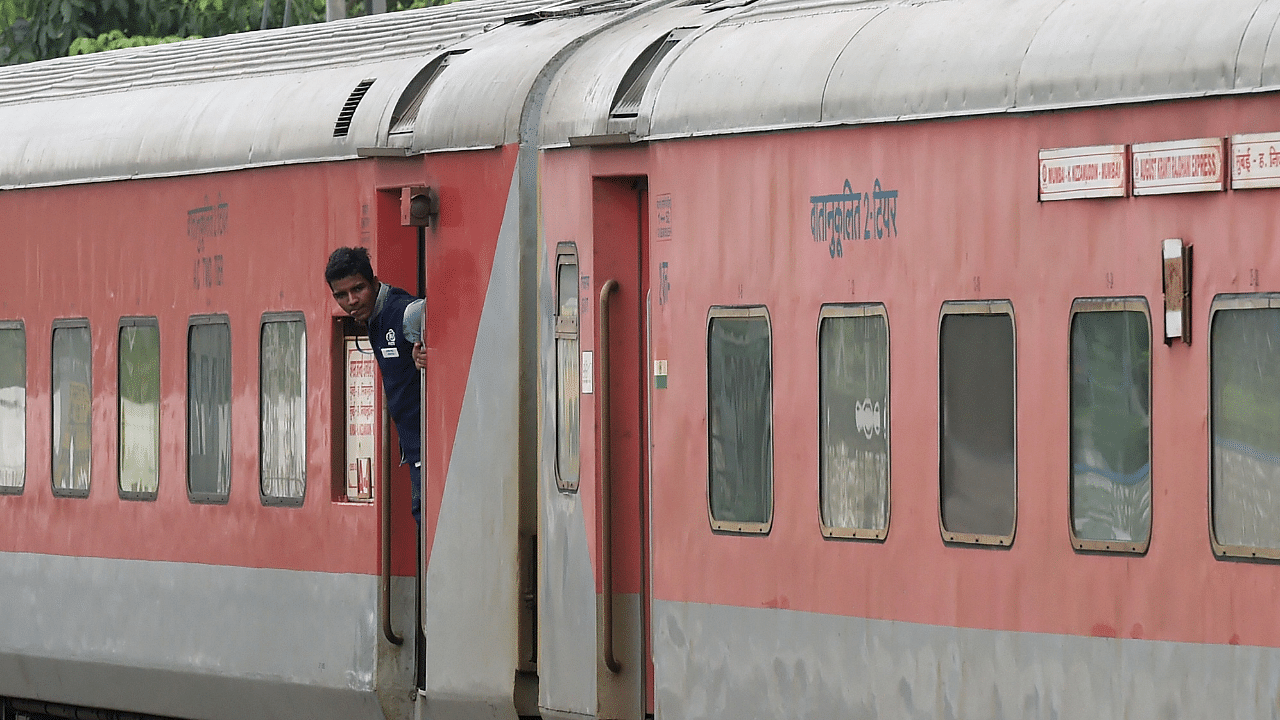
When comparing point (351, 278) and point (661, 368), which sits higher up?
point (351, 278)

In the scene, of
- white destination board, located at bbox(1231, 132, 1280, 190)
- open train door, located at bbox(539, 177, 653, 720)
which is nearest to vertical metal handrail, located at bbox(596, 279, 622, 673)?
open train door, located at bbox(539, 177, 653, 720)

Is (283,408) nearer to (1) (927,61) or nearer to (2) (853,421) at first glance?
(2) (853,421)

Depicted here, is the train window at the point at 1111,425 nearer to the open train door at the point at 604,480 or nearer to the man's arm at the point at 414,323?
the open train door at the point at 604,480

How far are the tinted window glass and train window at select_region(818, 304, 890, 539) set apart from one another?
137 cm

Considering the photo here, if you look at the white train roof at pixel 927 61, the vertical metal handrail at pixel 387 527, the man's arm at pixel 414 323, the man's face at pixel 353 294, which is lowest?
the vertical metal handrail at pixel 387 527

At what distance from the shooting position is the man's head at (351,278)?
9.78 metres

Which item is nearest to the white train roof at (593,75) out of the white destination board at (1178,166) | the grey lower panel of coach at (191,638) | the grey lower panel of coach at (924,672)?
the white destination board at (1178,166)

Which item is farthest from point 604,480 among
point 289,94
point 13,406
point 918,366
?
point 13,406

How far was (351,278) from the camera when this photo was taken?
9.80 m

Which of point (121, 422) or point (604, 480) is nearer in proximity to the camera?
point (604, 480)

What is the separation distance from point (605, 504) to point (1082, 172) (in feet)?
8.09

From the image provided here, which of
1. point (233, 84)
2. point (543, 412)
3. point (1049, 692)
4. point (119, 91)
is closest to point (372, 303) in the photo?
point (543, 412)

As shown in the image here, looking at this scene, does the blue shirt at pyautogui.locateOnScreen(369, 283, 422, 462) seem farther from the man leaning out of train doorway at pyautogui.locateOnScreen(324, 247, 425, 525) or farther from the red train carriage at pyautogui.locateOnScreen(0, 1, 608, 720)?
the red train carriage at pyautogui.locateOnScreen(0, 1, 608, 720)

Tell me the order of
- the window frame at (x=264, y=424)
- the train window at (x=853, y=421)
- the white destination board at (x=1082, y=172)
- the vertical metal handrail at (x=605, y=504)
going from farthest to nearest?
the window frame at (x=264, y=424) → the vertical metal handrail at (x=605, y=504) → the train window at (x=853, y=421) → the white destination board at (x=1082, y=172)
